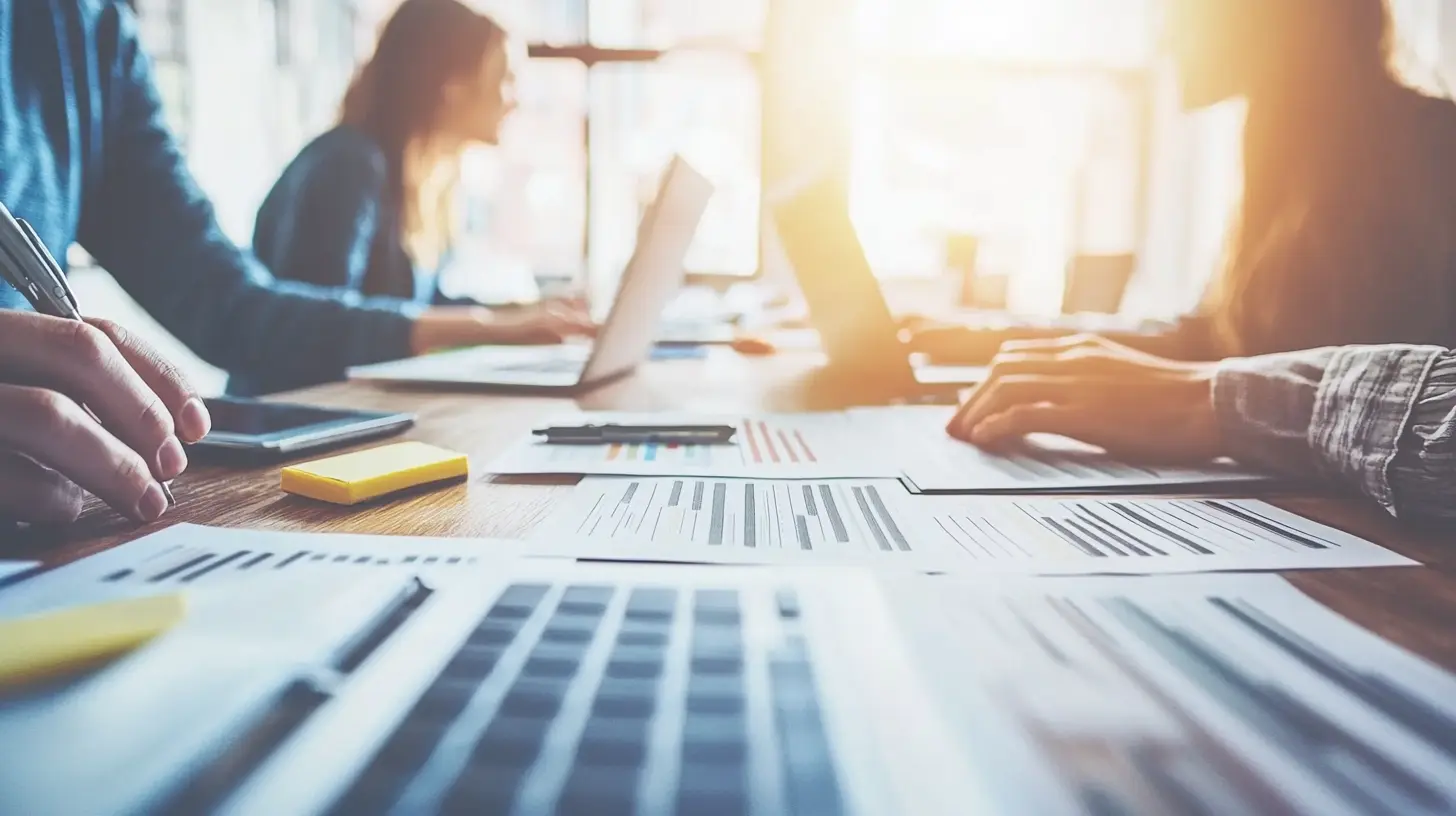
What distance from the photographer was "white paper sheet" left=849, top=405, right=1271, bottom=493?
514 millimetres

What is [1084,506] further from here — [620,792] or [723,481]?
[620,792]

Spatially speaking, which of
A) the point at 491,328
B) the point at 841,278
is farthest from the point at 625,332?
the point at 491,328

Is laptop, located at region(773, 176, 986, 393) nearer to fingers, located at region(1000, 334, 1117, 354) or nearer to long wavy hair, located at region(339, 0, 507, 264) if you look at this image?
fingers, located at region(1000, 334, 1117, 354)

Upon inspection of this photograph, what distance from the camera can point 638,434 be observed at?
2.09 ft

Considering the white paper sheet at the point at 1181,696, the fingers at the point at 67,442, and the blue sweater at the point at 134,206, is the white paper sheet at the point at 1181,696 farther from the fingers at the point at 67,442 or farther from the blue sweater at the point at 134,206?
the blue sweater at the point at 134,206

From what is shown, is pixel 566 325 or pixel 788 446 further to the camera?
pixel 566 325

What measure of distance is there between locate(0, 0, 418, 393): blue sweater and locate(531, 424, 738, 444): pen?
57 cm

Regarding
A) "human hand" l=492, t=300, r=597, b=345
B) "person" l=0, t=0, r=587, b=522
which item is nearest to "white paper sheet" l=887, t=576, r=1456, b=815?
"person" l=0, t=0, r=587, b=522

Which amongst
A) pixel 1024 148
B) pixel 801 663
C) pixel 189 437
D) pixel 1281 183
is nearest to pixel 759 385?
pixel 189 437

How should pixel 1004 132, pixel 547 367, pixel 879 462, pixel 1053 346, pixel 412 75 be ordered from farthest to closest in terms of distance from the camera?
pixel 1004 132 → pixel 412 75 → pixel 547 367 → pixel 1053 346 → pixel 879 462

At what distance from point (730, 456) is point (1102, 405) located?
288 mm

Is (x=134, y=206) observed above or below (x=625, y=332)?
above

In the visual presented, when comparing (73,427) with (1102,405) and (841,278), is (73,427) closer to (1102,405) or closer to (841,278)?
(1102,405)

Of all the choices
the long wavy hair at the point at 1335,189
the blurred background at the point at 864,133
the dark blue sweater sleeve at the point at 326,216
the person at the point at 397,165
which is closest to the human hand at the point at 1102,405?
the long wavy hair at the point at 1335,189
